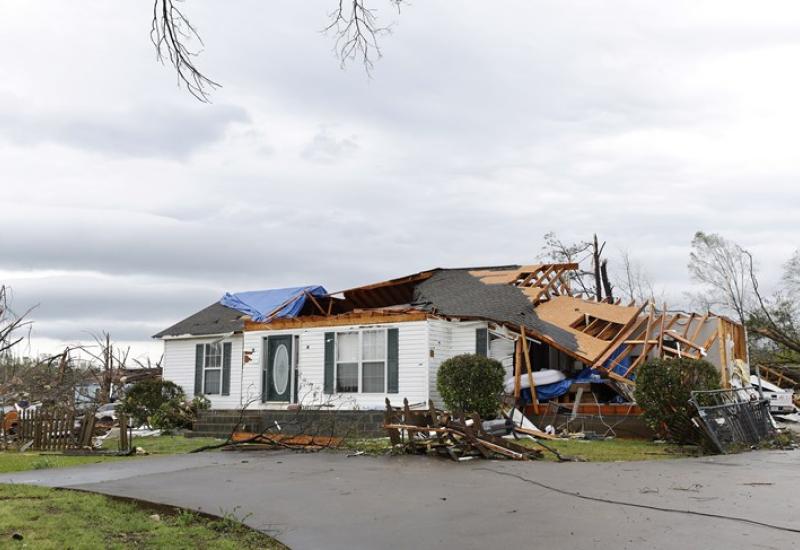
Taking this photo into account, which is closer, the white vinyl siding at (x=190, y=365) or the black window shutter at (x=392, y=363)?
the black window shutter at (x=392, y=363)

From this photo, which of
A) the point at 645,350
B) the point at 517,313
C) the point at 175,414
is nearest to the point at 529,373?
the point at 517,313

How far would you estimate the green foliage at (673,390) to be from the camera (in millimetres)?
14602

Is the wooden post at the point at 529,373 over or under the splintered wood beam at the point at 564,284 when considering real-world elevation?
under

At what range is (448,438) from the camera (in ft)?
42.7

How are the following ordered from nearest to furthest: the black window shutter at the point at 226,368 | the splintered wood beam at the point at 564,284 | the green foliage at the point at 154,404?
1. the green foliage at the point at 154,404
2. the splintered wood beam at the point at 564,284
3. the black window shutter at the point at 226,368

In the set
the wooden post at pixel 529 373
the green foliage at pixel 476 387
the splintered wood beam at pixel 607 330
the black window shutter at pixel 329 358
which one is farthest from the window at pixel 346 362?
the splintered wood beam at pixel 607 330

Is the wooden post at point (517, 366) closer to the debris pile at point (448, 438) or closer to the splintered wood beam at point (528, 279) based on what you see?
the splintered wood beam at point (528, 279)

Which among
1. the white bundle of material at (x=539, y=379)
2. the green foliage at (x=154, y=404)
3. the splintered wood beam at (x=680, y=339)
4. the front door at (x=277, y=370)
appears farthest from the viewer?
the green foliage at (x=154, y=404)

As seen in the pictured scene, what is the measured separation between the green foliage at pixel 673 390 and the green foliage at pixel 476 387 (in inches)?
133

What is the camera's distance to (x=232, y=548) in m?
6.70

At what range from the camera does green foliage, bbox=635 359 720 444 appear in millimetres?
14602

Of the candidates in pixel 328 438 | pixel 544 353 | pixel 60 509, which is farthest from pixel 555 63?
pixel 544 353

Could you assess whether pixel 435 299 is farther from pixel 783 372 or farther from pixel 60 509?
pixel 783 372

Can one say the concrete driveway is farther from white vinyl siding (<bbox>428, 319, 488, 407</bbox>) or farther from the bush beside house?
the bush beside house
